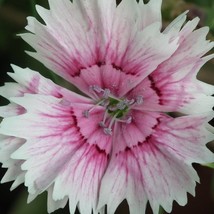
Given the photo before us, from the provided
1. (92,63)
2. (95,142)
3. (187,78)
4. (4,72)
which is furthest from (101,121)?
(4,72)

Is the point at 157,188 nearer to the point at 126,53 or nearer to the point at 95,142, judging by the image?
the point at 95,142

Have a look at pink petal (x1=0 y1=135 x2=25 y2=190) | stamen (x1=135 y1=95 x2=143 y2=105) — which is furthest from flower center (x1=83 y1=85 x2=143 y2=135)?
pink petal (x1=0 y1=135 x2=25 y2=190)

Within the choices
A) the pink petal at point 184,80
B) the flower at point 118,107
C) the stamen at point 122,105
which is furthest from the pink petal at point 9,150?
the pink petal at point 184,80

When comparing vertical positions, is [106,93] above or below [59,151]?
above

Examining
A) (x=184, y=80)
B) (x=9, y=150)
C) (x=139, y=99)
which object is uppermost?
(x=184, y=80)

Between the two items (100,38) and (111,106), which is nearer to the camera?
(100,38)

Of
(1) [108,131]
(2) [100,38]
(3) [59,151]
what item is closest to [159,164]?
(1) [108,131]

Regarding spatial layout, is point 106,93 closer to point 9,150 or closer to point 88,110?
point 88,110

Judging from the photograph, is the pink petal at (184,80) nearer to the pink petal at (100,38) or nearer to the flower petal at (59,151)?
the pink petal at (100,38)
